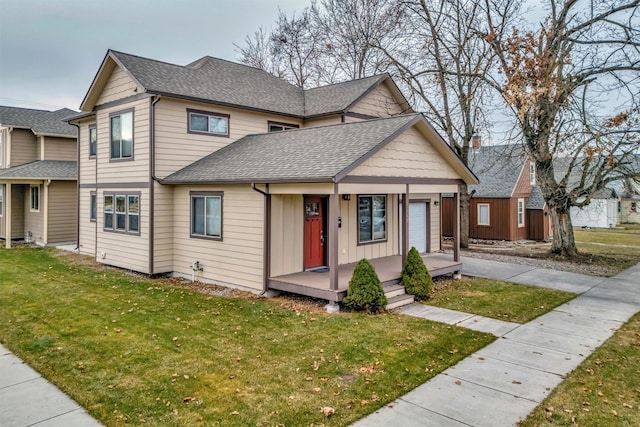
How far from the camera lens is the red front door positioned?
11211mm

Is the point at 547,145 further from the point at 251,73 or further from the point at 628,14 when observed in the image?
the point at 251,73

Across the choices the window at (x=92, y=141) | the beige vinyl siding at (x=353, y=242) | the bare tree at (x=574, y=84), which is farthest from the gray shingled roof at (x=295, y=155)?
the bare tree at (x=574, y=84)

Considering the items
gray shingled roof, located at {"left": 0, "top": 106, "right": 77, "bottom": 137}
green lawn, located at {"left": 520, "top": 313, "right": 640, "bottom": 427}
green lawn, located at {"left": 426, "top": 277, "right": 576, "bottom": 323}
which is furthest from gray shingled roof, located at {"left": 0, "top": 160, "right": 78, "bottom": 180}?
green lawn, located at {"left": 520, "top": 313, "right": 640, "bottom": 427}

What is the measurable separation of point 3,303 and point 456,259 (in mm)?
11789

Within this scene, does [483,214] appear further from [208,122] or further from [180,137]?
[180,137]

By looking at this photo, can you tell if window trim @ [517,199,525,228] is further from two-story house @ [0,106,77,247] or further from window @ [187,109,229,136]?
two-story house @ [0,106,77,247]

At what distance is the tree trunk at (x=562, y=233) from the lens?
55.2 feet

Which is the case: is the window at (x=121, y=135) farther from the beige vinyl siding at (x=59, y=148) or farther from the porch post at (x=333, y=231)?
the beige vinyl siding at (x=59, y=148)

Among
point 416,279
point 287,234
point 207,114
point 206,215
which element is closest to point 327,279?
point 287,234

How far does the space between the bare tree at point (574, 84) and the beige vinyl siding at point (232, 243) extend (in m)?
9.34

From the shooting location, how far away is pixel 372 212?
13.2 m

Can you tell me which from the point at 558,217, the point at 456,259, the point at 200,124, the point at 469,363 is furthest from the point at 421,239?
the point at 469,363

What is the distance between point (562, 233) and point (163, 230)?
15.1 m

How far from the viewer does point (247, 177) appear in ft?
33.1
